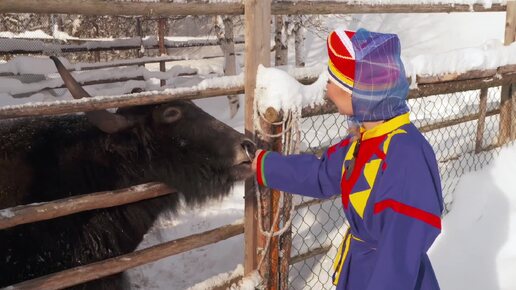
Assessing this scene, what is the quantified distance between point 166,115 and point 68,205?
3.08 ft

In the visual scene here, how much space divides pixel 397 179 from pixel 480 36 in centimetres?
2012

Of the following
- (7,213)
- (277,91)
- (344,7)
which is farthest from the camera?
(344,7)

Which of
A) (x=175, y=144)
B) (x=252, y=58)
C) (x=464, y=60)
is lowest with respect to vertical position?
(x=175, y=144)

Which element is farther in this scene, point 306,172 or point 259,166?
point 259,166

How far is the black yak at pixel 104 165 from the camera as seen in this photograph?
3088mm

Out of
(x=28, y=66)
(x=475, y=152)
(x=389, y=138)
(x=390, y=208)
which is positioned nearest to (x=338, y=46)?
(x=389, y=138)

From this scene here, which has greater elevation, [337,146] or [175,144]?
[337,146]

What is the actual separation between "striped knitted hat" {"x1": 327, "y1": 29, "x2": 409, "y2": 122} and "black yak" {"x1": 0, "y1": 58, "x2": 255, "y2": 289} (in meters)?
1.08

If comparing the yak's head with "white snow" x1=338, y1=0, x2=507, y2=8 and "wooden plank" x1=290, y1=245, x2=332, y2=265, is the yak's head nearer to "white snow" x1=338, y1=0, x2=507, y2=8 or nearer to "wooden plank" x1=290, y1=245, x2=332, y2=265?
"wooden plank" x1=290, y1=245, x2=332, y2=265

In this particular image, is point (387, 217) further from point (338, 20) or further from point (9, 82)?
point (338, 20)

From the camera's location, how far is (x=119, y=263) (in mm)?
2912

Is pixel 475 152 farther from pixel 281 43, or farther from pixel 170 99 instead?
pixel 281 43

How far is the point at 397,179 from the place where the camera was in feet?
6.69

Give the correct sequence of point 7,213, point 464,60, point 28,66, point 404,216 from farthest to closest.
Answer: point 28,66 < point 464,60 < point 7,213 < point 404,216
